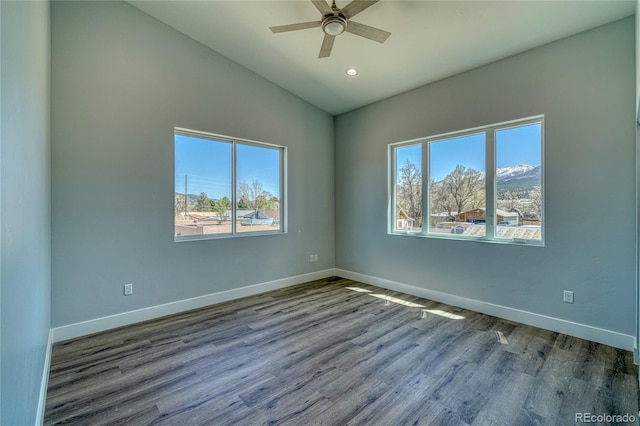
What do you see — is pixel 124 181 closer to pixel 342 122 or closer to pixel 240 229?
pixel 240 229

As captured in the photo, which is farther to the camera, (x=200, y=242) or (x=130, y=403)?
(x=200, y=242)

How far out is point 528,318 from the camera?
3.20 m

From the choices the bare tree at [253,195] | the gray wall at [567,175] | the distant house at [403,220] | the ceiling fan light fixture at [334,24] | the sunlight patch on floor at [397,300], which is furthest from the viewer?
the distant house at [403,220]

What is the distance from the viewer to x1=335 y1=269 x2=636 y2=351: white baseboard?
2695 mm

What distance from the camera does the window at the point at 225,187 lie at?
3736 millimetres

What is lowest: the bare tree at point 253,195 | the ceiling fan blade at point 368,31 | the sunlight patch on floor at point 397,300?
the sunlight patch on floor at point 397,300

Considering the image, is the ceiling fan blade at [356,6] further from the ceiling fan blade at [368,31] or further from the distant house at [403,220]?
the distant house at [403,220]

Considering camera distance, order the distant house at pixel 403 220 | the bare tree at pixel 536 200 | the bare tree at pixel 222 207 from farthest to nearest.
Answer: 1. the distant house at pixel 403 220
2. the bare tree at pixel 222 207
3. the bare tree at pixel 536 200

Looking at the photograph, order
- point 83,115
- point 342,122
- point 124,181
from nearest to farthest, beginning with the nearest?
point 83,115 < point 124,181 < point 342,122

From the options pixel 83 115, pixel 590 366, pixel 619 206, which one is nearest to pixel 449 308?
pixel 590 366

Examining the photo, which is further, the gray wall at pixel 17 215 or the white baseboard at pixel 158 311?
the white baseboard at pixel 158 311

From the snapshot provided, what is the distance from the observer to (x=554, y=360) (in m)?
2.48

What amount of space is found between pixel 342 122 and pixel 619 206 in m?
3.93

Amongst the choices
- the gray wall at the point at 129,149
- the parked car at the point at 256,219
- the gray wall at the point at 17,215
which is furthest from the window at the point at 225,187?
the gray wall at the point at 17,215
